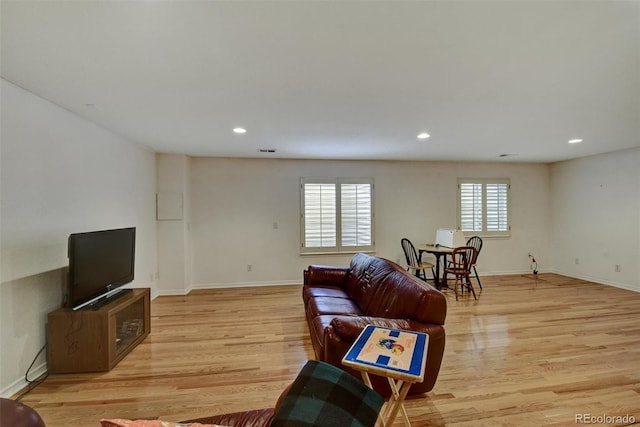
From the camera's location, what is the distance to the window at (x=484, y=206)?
19.0 feet

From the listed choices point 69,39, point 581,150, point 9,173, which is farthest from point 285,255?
point 581,150

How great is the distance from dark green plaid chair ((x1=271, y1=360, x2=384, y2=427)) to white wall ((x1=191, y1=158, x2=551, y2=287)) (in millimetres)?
4127

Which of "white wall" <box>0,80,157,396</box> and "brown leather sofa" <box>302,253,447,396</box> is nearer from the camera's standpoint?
"brown leather sofa" <box>302,253,447,396</box>

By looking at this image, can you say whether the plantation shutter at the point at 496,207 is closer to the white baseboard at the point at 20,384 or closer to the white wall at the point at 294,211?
the white wall at the point at 294,211

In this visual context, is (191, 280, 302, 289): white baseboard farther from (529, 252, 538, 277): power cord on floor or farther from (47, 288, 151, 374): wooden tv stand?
(529, 252, 538, 277): power cord on floor

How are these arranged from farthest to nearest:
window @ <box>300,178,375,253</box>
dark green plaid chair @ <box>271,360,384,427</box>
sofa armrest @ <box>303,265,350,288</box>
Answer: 1. window @ <box>300,178,375,253</box>
2. sofa armrest @ <box>303,265,350,288</box>
3. dark green plaid chair @ <box>271,360,384,427</box>

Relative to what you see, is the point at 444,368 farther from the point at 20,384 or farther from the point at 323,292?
the point at 20,384

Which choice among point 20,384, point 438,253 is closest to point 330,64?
point 20,384

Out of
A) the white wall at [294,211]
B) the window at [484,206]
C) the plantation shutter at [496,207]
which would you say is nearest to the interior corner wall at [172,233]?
the white wall at [294,211]

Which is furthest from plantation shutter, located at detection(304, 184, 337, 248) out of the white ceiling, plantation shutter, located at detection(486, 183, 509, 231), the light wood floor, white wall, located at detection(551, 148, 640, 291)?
white wall, located at detection(551, 148, 640, 291)

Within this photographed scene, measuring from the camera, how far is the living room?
234cm

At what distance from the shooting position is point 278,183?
17.3 feet

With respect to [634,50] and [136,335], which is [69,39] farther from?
[634,50]

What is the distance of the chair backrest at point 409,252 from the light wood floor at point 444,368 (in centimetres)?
130
